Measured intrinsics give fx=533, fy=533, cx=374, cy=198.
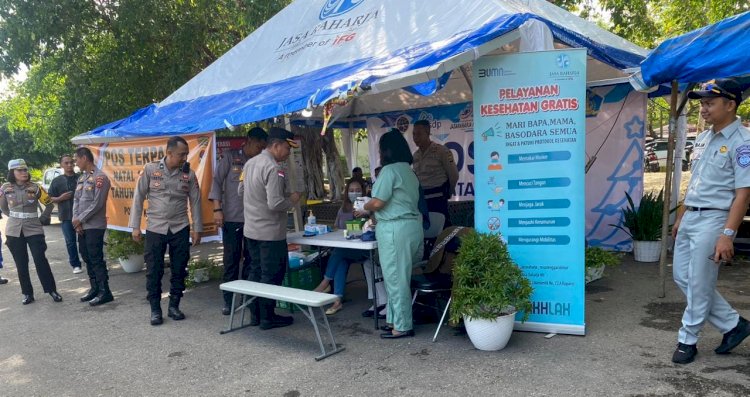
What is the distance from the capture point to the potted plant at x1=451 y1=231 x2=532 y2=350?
3947mm

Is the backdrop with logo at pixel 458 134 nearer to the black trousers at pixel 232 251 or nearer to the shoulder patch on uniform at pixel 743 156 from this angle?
the black trousers at pixel 232 251

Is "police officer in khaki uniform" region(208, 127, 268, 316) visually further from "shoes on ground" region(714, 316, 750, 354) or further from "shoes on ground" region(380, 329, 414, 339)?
"shoes on ground" region(714, 316, 750, 354)

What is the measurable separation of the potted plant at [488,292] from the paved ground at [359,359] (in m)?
0.18

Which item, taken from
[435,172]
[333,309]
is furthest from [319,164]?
[333,309]

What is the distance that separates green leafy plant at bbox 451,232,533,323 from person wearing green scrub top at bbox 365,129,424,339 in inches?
16.6

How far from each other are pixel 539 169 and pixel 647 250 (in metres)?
3.63

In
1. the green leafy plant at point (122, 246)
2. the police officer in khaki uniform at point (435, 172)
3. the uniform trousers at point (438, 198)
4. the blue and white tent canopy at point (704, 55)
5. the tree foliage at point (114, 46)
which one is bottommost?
the green leafy plant at point (122, 246)

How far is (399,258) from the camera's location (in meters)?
4.29

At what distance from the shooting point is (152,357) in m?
4.40

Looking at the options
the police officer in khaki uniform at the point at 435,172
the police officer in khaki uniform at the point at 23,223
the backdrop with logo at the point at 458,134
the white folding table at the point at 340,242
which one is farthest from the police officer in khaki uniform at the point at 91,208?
the backdrop with logo at the point at 458,134

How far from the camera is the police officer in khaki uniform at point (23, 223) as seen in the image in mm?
6230

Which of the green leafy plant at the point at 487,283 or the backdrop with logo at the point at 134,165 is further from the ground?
the backdrop with logo at the point at 134,165

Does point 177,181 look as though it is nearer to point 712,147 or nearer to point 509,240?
point 509,240

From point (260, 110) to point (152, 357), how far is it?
7.53 feet
